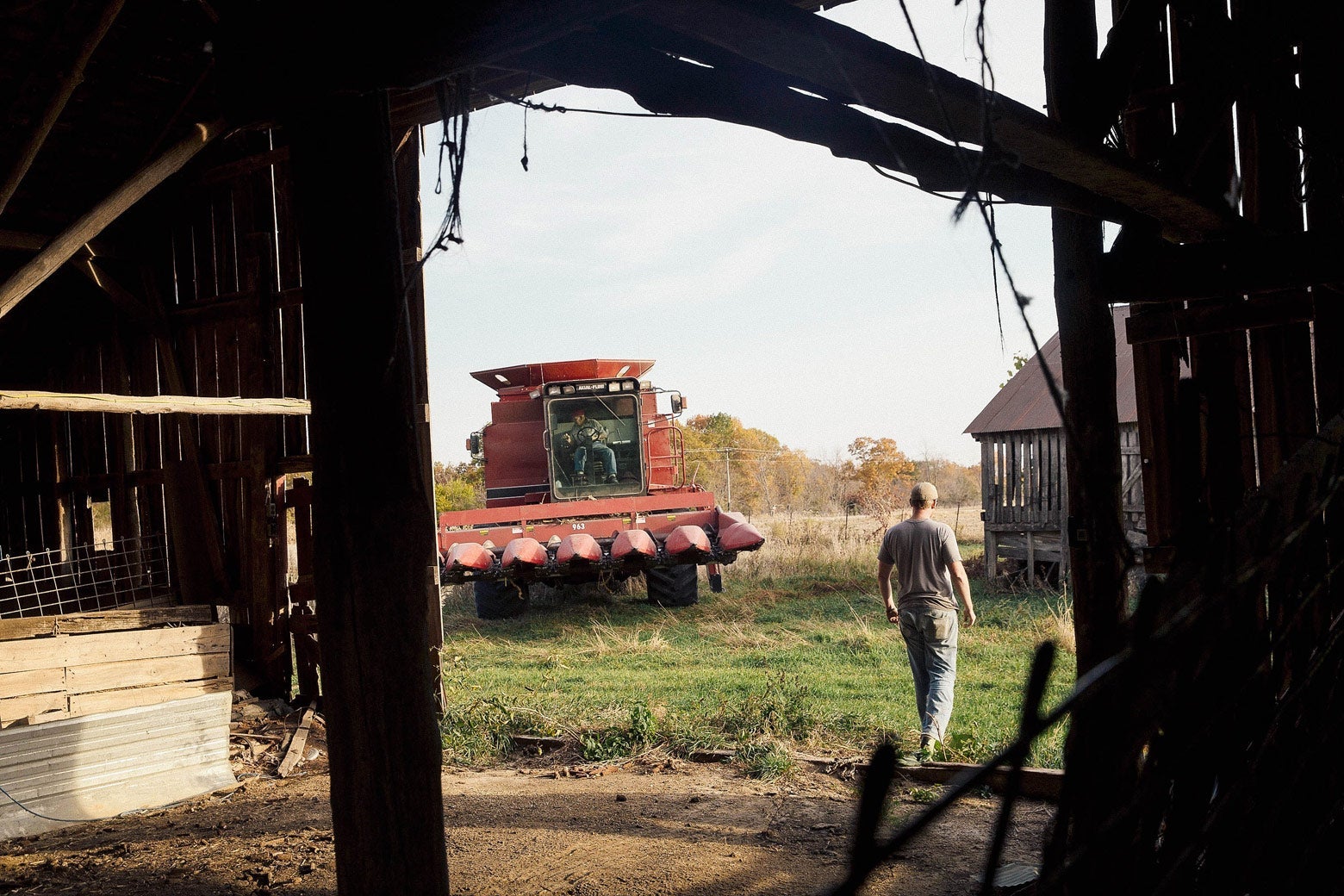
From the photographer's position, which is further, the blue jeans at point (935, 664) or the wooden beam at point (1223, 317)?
the blue jeans at point (935, 664)

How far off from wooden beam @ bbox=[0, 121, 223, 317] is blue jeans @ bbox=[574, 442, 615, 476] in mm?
8141

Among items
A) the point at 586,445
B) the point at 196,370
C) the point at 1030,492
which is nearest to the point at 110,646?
the point at 196,370

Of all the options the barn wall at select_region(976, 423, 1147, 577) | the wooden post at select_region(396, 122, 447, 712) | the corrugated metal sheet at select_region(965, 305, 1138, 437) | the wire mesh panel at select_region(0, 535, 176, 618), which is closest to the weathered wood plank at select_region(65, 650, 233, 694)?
the wooden post at select_region(396, 122, 447, 712)

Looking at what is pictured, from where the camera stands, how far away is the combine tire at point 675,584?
1231cm

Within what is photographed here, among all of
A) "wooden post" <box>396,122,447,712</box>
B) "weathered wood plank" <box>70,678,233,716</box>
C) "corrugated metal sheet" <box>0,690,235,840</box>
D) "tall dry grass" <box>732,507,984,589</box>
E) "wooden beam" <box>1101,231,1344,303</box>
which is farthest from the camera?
"tall dry grass" <box>732,507,984,589</box>

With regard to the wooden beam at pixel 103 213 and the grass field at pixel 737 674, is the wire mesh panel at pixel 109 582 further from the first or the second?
the wooden beam at pixel 103 213

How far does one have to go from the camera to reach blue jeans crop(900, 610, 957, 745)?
235 inches

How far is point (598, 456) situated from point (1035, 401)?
643cm

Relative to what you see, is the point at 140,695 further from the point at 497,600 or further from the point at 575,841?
the point at 497,600

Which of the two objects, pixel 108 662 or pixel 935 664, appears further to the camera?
pixel 108 662

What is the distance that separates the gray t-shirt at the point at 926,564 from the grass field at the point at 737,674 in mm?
849

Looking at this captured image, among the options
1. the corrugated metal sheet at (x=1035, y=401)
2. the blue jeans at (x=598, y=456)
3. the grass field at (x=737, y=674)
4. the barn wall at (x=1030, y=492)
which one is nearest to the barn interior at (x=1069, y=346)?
the grass field at (x=737, y=674)

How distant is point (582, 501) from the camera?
13.2m

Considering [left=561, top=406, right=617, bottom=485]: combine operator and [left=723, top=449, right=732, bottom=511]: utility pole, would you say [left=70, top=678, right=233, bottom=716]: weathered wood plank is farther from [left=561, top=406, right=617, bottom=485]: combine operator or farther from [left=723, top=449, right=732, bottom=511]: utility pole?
[left=723, top=449, right=732, bottom=511]: utility pole
